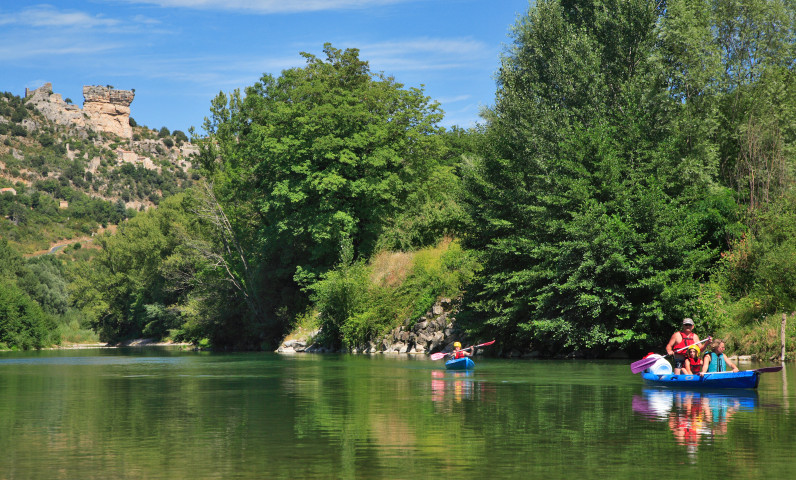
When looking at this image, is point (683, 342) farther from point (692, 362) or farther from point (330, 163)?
point (330, 163)

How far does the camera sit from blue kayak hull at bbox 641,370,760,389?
70.5ft

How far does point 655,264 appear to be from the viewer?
117 feet

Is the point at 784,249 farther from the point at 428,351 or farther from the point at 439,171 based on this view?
the point at 439,171

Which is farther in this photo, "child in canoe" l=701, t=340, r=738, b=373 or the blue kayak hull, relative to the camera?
"child in canoe" l=701, t=340, r=738, b=373

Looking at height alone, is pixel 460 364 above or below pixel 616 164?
below

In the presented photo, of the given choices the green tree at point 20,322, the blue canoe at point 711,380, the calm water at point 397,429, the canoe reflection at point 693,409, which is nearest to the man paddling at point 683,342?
the blue canoe at point 711,380

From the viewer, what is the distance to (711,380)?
2252 cm

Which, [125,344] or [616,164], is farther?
[125,344]

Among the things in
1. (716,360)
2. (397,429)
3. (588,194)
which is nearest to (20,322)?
(588,194)

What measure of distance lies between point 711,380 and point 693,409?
12.8 ft

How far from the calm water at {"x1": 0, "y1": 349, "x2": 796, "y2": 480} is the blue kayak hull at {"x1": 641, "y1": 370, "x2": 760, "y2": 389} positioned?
0.44m

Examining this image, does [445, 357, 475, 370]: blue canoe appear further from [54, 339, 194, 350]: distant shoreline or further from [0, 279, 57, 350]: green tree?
[54, 339, 194, 350]: distant shoreline

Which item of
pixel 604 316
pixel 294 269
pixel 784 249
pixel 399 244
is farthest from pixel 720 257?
pixel 294 269

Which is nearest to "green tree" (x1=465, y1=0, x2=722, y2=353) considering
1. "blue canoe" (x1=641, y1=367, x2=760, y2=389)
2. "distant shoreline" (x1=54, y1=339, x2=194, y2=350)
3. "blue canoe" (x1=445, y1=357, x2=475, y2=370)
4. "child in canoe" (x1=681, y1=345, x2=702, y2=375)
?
"blue canoe" (x1=445, y1=357, x2=475, y2=370)
